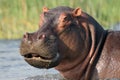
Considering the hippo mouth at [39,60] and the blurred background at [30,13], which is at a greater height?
the hippo mouth at [39,60]

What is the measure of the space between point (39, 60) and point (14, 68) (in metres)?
3.21

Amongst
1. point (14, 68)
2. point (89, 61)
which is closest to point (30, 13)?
point (14, 68)

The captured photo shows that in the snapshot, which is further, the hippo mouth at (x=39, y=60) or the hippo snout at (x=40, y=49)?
the hippo mouth at (x=39, y=60)

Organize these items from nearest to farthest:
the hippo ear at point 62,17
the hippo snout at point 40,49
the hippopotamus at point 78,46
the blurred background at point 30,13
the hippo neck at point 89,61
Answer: the hippo snout at point 40,49 < the hippopotamus at point 78,46 < the hippo ear at point 62,17 < the hippo neck at point 89,61 < the blurred background at point 30,13

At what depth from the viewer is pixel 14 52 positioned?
11.8 metres

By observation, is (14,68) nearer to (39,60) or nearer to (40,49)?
(39,60)

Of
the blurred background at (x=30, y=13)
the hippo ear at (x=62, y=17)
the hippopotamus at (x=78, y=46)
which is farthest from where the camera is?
the blurred background at (x=30, y=13)

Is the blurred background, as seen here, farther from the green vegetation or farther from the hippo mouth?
the hippo mouth

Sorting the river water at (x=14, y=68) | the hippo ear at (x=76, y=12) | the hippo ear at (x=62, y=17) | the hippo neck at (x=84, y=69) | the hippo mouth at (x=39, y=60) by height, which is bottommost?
the river water at (x=14, y=68)

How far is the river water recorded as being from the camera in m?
8.41

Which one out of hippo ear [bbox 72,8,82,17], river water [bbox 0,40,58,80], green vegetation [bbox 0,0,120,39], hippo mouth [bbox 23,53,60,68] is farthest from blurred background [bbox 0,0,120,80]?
hippo mouth [bbox 23,53,60,68]

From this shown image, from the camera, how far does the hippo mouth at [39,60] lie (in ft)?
20.7

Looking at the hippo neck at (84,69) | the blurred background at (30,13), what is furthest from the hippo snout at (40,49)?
the blurred background at (30,13)

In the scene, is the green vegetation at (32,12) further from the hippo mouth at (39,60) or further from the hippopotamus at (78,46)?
the hippo mouth at (39,60)
